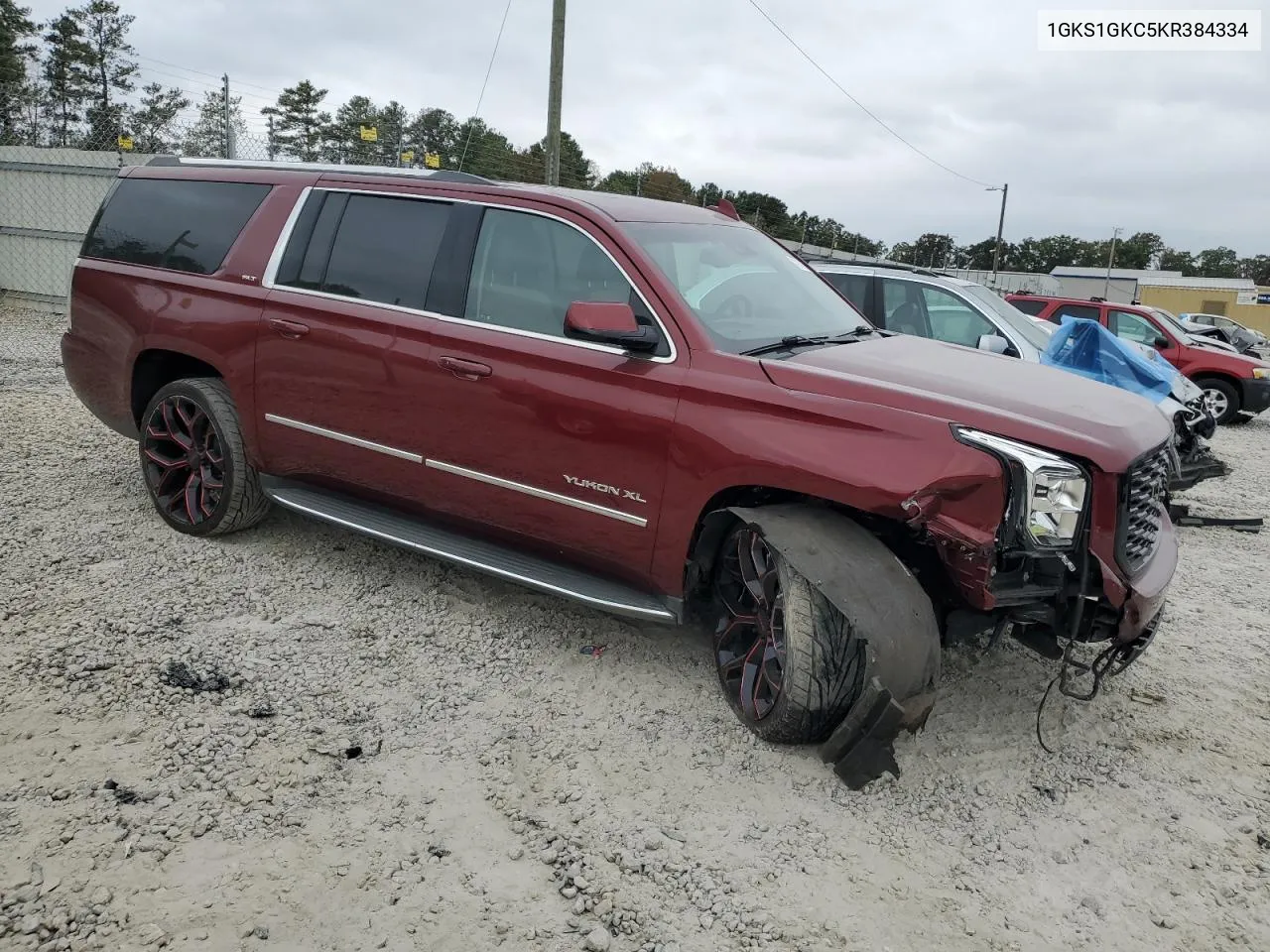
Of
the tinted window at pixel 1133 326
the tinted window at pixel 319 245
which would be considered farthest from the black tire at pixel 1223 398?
the tinted window at pixel 319 245

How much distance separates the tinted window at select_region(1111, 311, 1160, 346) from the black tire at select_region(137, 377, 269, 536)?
1136 cm

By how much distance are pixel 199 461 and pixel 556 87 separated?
972 centimetres

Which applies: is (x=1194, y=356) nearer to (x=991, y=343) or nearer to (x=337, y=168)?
(x=991, y=343)

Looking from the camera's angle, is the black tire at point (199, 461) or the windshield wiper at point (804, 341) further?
the black tire at point (199, 461)

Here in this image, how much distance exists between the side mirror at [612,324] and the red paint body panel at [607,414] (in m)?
0.07

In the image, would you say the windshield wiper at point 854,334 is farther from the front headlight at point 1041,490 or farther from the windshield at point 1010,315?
the windshield at point 1010,315

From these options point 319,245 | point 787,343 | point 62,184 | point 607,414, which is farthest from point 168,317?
point 62,184

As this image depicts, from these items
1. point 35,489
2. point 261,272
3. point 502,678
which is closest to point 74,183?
point 35,489

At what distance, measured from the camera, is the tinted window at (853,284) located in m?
7.86

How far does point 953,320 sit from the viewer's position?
759 centimetres

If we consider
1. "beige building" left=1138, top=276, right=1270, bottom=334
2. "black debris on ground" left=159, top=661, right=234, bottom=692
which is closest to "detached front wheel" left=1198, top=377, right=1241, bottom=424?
"black debris on ground" left=159, top=661, right=234, bottom=692

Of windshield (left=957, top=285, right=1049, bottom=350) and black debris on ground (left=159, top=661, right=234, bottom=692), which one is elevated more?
windshield (left=957, top=285, right=1049, bottom=350)

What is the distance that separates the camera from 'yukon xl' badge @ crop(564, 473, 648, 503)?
3.36m

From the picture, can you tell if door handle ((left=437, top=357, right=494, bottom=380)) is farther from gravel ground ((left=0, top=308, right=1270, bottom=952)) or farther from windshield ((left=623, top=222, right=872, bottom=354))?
gravel ground ((left=0, top=308, right=1270, bottom=952))
